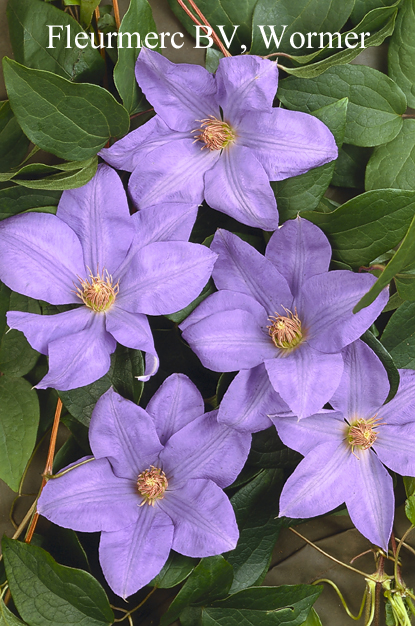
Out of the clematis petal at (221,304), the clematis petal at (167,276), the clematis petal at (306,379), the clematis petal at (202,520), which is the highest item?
the clematis petal at (167,276)


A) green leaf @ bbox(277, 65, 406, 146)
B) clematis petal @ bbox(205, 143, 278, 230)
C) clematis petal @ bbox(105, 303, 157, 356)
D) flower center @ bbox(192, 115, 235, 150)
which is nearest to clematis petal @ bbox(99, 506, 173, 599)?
clematis petal @ bbox(105, 303, 157, 356)

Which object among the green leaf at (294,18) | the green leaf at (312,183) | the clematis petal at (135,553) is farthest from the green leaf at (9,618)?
the green leaf at (294,18)

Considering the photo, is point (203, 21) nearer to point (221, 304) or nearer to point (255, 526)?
point (221, 304)

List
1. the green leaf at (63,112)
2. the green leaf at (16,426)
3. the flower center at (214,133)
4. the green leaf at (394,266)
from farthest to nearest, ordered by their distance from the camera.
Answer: the green leaf at (16,426), the flower center at (214,133), the green leaf at (63,112), the green leaf at (394,266)

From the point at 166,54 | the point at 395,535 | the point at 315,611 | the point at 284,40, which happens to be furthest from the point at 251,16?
the point at 315,611

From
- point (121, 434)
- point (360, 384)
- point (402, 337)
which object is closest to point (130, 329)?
point (121, 434)

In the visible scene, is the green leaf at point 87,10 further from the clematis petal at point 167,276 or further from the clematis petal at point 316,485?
the clematis petal at point 316,485

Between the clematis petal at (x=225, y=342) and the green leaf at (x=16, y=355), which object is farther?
the green leaf at (x=16, y=355)
